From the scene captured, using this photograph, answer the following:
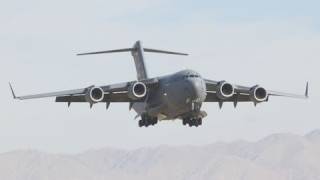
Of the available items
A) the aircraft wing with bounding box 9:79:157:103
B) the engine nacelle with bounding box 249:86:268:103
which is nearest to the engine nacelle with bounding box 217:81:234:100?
the engine nacelle with bounding box 249:86:268:103

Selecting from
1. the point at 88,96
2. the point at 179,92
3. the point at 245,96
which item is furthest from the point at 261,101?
the point at 88,96

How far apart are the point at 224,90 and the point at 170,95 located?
150 inches

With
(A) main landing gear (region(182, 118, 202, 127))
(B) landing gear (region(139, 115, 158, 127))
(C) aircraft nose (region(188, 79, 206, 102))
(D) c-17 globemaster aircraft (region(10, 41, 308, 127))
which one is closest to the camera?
(C) aircraft nose (region(188, 79, 206, 102))

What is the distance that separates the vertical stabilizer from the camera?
63875mm

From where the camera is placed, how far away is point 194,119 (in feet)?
177

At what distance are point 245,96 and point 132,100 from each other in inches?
294

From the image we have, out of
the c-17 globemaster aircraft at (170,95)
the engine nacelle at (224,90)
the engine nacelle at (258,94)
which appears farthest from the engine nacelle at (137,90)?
the engine nacelle at (258,94)

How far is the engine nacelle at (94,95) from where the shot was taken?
2051 inches

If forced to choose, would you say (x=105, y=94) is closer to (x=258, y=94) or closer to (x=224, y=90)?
(x=224, y=90)

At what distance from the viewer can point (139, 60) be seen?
64438 mm

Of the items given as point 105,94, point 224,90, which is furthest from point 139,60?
point 224,90

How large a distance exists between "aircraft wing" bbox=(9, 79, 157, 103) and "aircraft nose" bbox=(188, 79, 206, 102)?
3.67 metres

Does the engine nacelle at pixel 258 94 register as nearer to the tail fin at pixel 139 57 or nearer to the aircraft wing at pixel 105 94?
the aircraft wing at pixel 105 94

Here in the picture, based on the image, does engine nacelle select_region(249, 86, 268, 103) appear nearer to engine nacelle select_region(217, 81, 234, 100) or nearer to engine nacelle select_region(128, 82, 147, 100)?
engine nacelle select_region(217, 81, 234, 100)
